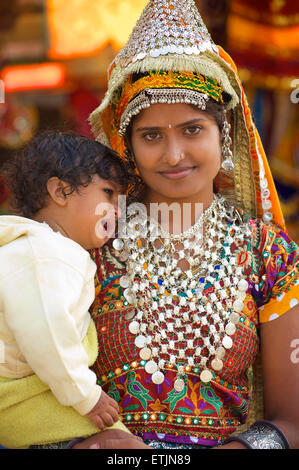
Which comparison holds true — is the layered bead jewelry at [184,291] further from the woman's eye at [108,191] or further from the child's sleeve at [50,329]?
the child's sleeve at [50,329]

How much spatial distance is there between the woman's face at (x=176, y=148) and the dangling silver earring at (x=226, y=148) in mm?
87

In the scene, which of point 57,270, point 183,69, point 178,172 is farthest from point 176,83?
point 57,270

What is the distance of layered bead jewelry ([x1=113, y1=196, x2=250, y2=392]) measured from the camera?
75.4 inches

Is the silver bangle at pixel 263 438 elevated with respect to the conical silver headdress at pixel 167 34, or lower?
lower

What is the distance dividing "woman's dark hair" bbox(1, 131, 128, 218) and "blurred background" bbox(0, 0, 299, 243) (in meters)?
1.63

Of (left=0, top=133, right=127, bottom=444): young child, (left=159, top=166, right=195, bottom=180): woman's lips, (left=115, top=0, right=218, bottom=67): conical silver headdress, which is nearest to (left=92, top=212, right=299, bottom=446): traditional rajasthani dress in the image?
(left=0, top=133, right=127, bottom=444): young child

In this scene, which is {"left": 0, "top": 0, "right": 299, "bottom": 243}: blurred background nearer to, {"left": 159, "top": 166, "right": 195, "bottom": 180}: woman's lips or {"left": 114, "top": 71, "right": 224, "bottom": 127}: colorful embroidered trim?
{"left": 114, "top": 71, "right": 224, "bottom": 127}: colorful embroidered trim

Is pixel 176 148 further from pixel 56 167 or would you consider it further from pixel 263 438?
pixel 263 438

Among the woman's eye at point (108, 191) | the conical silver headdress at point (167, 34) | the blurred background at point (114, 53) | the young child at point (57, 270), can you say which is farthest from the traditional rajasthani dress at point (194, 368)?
the blurred background at point (114, 53)

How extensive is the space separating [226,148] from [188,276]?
50cm

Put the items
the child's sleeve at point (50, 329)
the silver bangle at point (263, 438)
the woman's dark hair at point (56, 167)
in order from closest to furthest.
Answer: the child's sleeve at point (50, 329)
the silver bangle at point (263, 438)
the woman's dark hair at point (56, 167)

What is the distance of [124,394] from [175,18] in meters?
1.29

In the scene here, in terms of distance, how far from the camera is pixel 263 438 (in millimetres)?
1788

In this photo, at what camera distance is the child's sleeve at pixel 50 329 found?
160 centimetres
